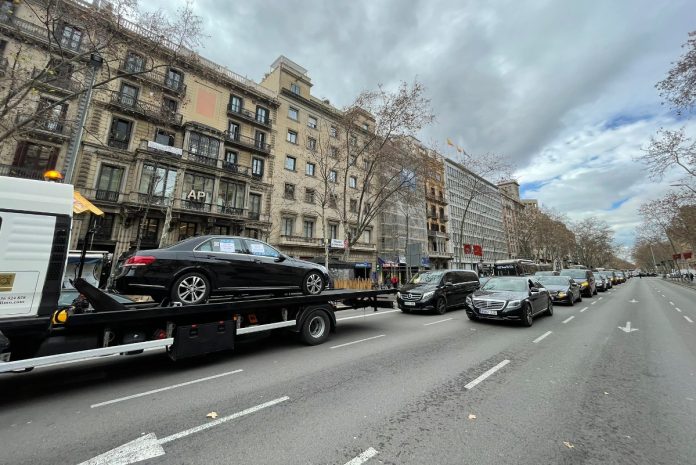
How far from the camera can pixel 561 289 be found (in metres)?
15.4

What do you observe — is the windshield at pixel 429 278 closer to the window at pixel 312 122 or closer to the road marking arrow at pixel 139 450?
the road marking arrow at pixel 139 450

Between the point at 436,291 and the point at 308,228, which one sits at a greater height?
the point at 308,228

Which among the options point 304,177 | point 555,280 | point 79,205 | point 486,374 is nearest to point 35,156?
point 304,177

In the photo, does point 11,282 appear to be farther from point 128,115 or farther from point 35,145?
point 128,115

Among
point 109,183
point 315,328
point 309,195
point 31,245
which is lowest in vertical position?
point 315,328

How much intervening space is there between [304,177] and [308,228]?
5.94 meters

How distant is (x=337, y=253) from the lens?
3472cm

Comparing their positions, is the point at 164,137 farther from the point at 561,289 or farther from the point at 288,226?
the point at 561,289

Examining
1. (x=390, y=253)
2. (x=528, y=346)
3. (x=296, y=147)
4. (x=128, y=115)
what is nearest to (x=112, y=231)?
(x=128, y=115)

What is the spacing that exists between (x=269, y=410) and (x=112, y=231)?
24.0 metres

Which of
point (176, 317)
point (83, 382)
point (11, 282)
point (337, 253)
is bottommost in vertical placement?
point (83, 382)

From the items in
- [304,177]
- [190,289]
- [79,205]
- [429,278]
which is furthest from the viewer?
[304,177]

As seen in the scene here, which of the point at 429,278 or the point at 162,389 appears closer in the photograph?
the point at 162,389

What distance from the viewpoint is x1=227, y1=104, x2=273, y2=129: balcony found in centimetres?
2872
